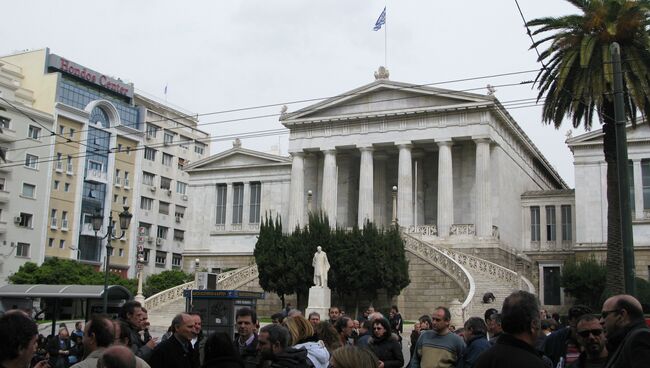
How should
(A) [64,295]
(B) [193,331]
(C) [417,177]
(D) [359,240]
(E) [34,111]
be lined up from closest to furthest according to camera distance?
(B) [193,331]
(A) [64,295]
(D) [359,240]
(C) [417,177]
(E) [34,111]

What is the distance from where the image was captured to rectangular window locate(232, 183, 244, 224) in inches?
2436

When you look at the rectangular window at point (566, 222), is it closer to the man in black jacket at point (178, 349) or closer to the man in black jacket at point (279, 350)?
the man in black jacket at point (178, 349)

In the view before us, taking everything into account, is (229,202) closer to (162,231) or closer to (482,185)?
(162,231)

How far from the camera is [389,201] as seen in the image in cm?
5656

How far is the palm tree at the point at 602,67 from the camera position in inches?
1001

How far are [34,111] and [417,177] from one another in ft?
105

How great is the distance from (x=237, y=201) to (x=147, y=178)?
17.5 m

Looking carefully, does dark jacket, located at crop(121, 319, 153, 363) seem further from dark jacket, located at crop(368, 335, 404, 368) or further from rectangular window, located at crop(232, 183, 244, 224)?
rectangular window, located at crop(232, 183, 244, 224)

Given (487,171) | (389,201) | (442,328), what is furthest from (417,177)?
(442,328)

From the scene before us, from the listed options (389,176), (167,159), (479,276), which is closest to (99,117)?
(167,159)

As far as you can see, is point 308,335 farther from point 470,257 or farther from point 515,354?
point 470,257

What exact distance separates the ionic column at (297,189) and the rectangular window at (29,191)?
2202 centimetres

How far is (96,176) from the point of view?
Result: 68.0 metres

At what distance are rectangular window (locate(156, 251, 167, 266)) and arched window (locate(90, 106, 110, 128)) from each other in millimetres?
14637
